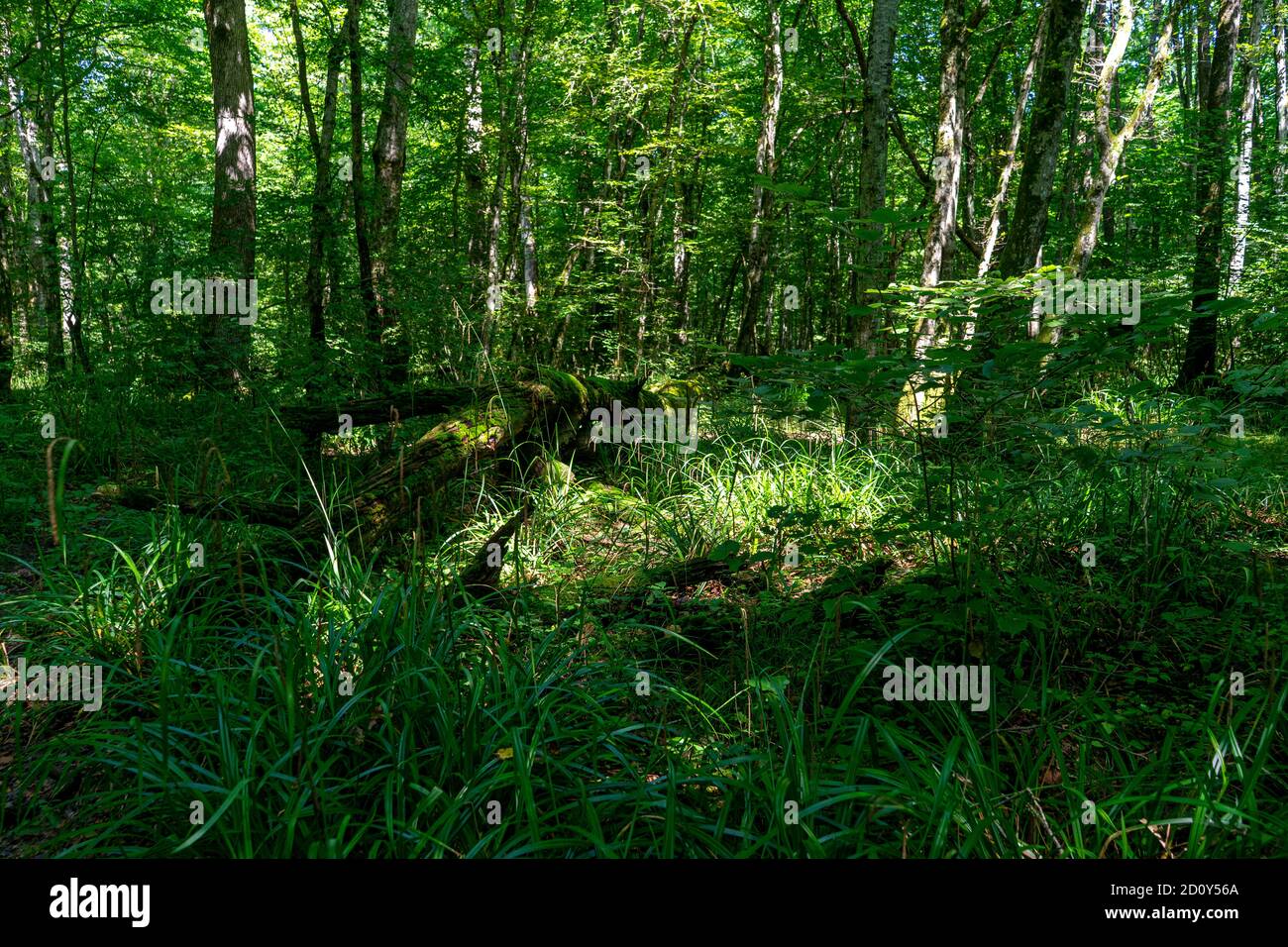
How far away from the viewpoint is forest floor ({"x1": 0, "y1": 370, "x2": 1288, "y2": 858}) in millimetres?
1944

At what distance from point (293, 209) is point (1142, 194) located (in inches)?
554

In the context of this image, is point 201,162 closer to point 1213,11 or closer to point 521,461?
point 521,461

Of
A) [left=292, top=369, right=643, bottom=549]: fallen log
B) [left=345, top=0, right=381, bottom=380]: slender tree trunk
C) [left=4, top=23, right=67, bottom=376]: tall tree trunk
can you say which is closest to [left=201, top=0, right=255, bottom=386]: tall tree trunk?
[left=345, top=0, right=381, bottom=380]: slender tree trunk

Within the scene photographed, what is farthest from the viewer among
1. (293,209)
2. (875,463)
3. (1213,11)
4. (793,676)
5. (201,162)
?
(201,162)

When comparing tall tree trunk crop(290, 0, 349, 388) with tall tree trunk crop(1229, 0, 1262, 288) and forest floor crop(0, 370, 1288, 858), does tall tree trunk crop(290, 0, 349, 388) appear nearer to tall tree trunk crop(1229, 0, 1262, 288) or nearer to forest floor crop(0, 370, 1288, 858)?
forest floor crop(0, 370, 1288, 858)

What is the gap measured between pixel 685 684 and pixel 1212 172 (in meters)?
11.5

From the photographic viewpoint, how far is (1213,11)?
1071 cm

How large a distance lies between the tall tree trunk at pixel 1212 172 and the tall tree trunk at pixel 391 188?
996 cm

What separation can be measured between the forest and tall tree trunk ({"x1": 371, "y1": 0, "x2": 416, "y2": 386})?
6 cm

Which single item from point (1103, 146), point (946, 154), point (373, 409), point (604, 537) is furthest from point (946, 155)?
point (373, 409)

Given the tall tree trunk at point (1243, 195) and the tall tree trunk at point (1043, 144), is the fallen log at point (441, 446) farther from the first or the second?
the tall tree trunk at point (1243, 195)

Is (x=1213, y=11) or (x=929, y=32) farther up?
(x=929, y=32)
